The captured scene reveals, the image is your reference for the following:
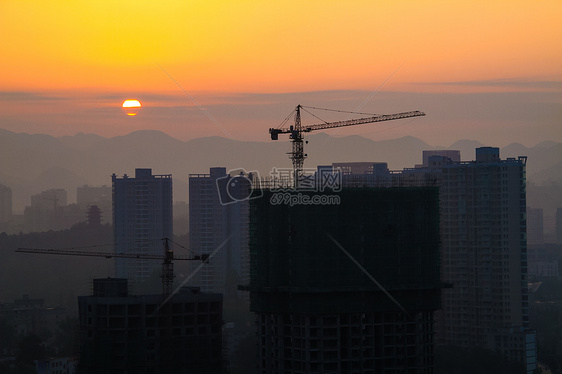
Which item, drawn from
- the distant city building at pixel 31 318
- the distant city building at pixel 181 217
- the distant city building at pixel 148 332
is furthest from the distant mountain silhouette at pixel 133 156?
the distant city building at pixel 148 332

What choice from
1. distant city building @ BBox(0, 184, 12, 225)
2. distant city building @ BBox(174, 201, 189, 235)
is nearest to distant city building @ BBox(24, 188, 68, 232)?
distant city building @ BBox(0, 184, 12, 225)

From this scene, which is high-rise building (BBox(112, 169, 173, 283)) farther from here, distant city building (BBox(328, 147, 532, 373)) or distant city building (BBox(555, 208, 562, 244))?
distant city building (BBox(555, 208, 562, 244))

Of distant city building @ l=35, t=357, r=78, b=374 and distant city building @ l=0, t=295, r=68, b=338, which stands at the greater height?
distant city building @ l=0, t=295, r=68, b=338

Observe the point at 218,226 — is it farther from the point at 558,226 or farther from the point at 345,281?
the point at 345,281

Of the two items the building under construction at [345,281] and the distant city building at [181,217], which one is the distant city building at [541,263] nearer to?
the distant city building at [181,217]

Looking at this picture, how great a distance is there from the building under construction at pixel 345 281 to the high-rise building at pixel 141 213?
225 ft

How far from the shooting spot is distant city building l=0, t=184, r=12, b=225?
528 feet

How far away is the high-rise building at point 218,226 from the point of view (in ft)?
327

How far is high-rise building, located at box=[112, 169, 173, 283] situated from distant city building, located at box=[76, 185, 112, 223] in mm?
49938

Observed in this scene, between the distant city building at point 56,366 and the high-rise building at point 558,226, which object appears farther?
the high-rise building at point 558,226

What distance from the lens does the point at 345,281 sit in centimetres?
3809

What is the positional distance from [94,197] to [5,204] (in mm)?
13730
